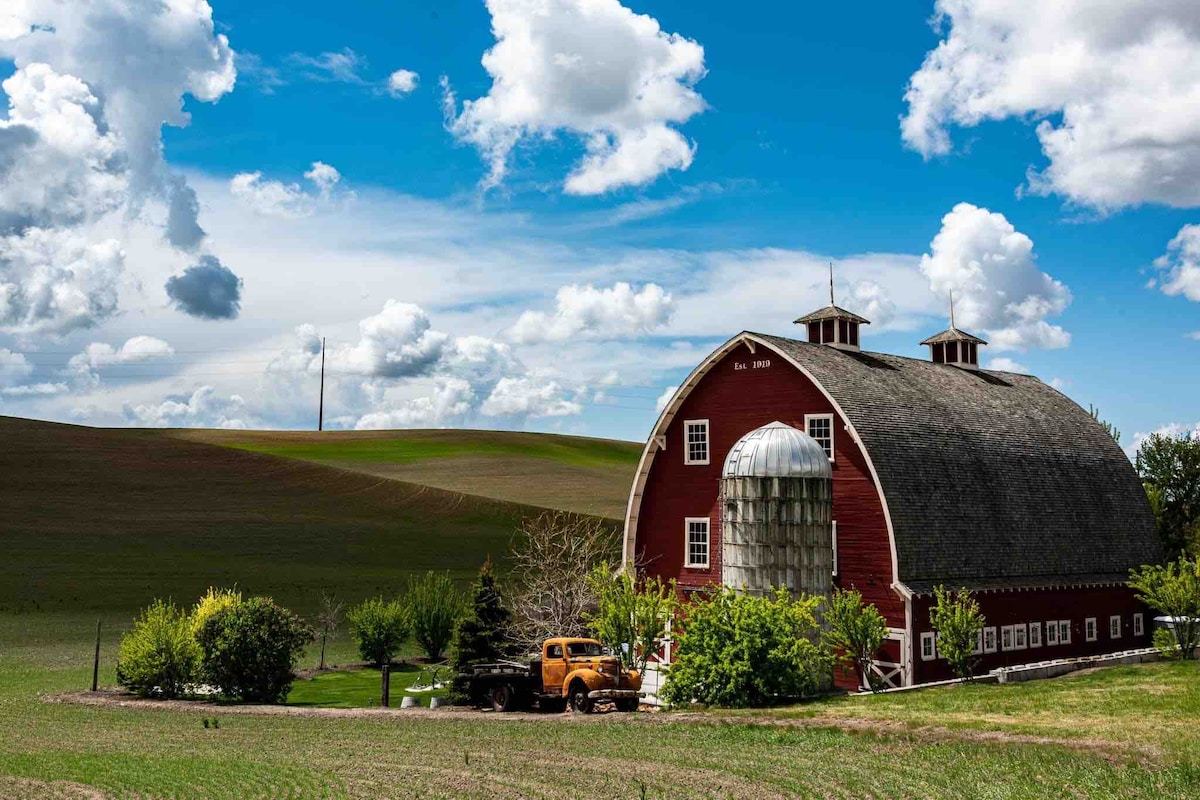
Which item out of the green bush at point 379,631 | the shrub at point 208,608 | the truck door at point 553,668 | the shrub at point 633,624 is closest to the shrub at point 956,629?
the shrub at point 633,624

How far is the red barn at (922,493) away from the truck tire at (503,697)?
7019mm

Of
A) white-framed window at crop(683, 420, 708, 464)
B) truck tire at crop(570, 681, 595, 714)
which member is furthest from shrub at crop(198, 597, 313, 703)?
white-framed window at crop(683, 420, 708, 464)

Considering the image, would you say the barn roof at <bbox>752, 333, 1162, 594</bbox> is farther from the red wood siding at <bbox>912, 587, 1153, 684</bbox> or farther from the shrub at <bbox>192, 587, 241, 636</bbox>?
the shrub at <bbox>192, 587, 241, 636</bbox>

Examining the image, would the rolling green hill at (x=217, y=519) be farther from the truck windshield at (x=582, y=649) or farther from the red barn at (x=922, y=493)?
the truck windshield at (x=582, y=649)

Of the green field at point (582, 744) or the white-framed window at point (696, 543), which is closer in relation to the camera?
the green field at point (582, 744)

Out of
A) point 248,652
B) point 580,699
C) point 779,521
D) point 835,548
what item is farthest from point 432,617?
point 779,521

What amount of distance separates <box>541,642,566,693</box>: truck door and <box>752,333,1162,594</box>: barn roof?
11.4 meters

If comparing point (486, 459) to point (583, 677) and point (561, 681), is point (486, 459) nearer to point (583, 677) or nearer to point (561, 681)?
point (561, 681)

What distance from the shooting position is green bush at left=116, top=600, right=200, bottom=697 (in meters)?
37.4

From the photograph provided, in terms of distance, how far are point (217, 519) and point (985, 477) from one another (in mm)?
62510

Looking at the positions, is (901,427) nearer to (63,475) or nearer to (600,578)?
(600,578)

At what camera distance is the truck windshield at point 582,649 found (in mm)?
30891

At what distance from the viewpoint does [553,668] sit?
3078 centimetres

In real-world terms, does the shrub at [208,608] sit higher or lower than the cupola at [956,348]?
lower
